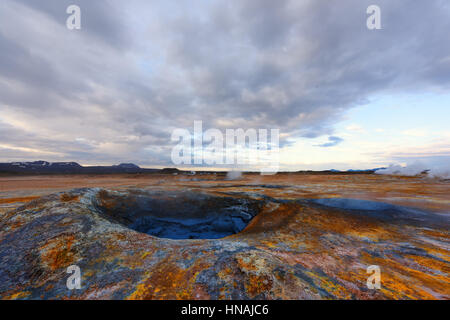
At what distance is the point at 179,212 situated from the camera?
7258 millimetres

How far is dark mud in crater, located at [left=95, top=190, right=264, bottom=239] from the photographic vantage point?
21.1ft

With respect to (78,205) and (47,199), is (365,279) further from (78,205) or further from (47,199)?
(47,199)

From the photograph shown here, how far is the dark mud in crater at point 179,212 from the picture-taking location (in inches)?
253

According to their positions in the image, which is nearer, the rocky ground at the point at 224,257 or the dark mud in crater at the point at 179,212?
the rocky ground at the point at 224,257

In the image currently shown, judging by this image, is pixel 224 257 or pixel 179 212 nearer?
pixel 224 257

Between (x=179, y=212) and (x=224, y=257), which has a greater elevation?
(x=224, y=257)

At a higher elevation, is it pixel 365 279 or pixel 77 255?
pixel 77 255

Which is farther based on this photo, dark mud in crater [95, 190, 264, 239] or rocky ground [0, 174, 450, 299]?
dark mud in crater [95, 190, 264, 239]

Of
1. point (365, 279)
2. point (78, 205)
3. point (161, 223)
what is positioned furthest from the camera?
point (161, 223)

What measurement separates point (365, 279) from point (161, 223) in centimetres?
635
